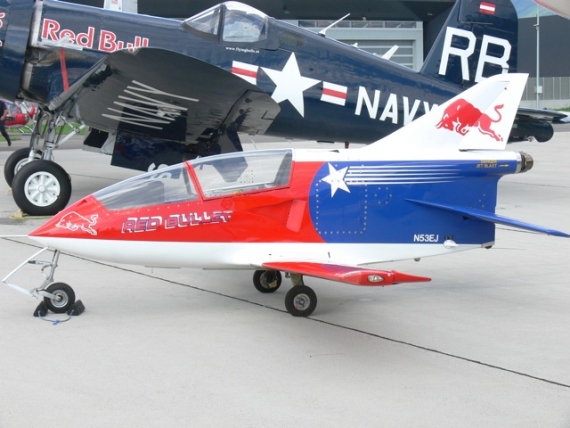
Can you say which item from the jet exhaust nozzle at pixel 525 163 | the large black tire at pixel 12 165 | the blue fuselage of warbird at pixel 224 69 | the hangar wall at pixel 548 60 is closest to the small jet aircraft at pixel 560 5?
the jet exhaust nozzle at pixel 525 163

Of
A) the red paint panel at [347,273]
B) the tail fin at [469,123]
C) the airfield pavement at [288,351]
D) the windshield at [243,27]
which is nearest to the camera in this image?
the airfield pavement at [288,351]

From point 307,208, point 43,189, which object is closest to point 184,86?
point 43,189

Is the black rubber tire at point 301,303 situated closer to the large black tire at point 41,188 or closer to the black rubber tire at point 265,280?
the black rubber tire at point 265,280

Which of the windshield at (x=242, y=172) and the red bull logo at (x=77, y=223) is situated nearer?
the red bull logo at (x=77, y=223)

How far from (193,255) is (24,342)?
1.39 metres

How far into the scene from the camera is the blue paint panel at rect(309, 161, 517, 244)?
264 inches

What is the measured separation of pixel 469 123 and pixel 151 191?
2646mm

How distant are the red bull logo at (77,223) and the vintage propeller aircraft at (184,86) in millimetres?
3597

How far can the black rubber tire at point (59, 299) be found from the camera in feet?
21.1

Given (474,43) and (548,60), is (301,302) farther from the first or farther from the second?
(548,60)

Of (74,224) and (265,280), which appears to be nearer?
(74,224)

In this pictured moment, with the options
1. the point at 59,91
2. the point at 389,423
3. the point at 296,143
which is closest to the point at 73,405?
the point at 389,423

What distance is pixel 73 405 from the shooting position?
185 inches

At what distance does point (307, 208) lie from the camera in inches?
263
